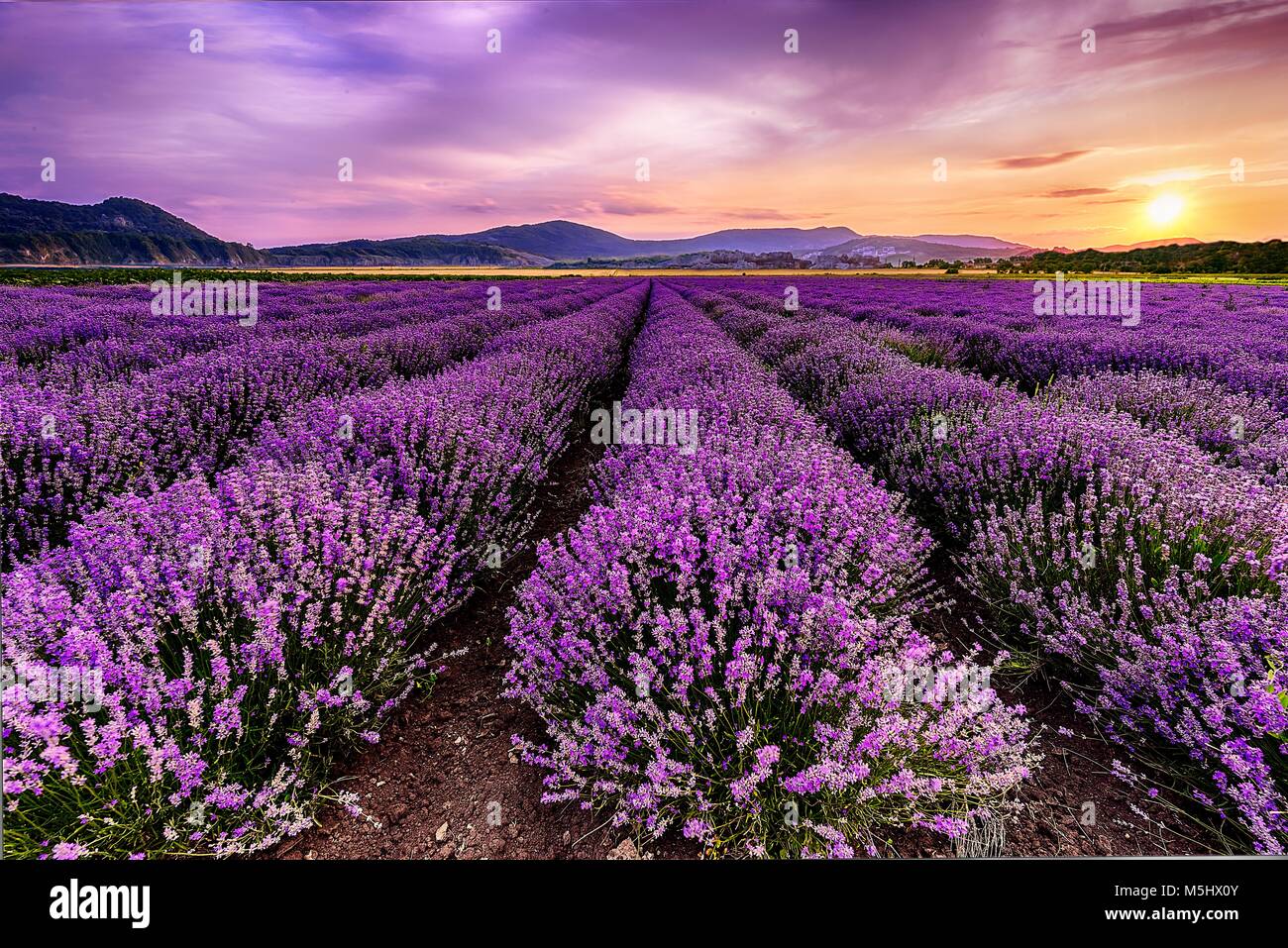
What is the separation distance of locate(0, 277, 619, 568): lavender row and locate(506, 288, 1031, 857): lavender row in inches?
94.0

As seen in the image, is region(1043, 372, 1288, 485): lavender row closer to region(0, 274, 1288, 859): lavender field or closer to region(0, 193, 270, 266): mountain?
region(0, 274, 1288, 859): lavender field

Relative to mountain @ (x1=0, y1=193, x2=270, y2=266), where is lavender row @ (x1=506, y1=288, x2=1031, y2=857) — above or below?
below

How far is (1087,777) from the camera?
1.95m

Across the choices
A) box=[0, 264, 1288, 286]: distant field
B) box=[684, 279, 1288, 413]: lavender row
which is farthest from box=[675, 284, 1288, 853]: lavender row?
box=[0, 264, 1288, 286]: distant field

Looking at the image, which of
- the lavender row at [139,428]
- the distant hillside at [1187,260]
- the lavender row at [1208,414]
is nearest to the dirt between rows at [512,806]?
the lavender row at [139,428]

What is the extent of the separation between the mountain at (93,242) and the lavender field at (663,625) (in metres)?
102

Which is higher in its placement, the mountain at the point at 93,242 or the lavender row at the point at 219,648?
the mountain at the point at 93,242

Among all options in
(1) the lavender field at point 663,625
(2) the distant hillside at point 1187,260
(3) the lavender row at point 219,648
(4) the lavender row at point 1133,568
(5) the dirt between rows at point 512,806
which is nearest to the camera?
(3) the lavender row at point 219,648

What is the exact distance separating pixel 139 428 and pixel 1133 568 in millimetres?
5779

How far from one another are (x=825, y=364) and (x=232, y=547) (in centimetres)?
587

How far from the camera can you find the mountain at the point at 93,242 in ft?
260

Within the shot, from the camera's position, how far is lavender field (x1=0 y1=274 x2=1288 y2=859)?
1463 mm

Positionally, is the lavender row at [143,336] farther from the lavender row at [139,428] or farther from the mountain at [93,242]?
the mountain at [93,242]

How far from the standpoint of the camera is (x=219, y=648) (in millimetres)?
1498
